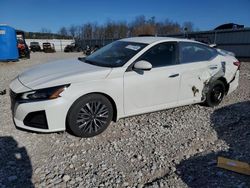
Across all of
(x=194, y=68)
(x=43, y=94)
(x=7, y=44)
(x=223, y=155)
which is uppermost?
(x=7, y=44)

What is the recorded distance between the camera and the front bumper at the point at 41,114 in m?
3.21

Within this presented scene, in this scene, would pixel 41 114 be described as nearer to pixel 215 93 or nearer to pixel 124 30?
pixel 215 93

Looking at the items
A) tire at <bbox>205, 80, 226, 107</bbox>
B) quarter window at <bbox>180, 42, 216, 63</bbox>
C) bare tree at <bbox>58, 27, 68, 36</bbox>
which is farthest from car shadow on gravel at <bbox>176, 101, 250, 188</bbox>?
bare tree at <bbox>58, 27, 68, 36</bbox>

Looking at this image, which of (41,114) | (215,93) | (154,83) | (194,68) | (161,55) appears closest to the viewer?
(41,114)

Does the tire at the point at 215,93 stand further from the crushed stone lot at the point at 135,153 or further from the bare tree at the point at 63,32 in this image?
the bare tree at the point at 63,32

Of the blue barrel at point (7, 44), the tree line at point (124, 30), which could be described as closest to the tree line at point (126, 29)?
the tree line at point (124, 30)

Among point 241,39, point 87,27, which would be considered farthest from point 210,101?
point 87,27

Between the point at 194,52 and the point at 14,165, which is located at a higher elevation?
the point at 194,52

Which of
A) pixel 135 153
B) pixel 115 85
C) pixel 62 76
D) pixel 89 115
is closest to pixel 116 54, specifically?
pixel 115 85

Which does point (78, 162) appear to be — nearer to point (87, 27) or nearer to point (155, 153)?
point (155, 153)

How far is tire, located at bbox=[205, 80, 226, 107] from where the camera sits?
497cm

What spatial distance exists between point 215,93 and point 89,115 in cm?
302

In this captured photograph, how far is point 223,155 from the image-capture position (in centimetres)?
326

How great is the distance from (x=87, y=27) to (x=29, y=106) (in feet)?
249
